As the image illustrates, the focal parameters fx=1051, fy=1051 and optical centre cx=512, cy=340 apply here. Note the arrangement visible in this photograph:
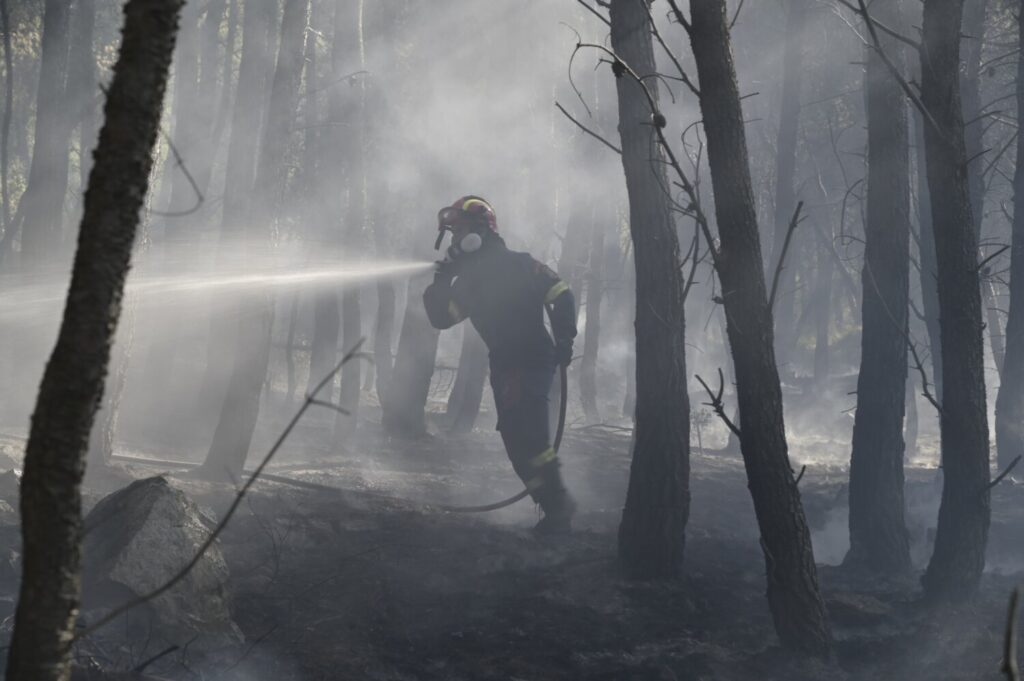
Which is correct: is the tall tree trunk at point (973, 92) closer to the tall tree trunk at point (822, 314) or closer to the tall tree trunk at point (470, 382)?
the tall tree trunk at point (470, 382)

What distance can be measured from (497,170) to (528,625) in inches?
501

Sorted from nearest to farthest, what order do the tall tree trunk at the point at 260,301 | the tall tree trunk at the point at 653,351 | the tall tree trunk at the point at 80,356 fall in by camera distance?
the tall tree trunk at the point at 80,356
the tall tree trunk at the point at 653,351
the tall tree trunk at the point at 260,301

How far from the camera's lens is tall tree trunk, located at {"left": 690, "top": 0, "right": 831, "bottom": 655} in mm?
5262

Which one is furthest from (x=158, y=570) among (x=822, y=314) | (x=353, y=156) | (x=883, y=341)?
(x=822, y=314)

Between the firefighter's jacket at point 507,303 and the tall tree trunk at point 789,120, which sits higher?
the tall tree trunk at point 789,120

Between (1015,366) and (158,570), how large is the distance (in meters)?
11.0

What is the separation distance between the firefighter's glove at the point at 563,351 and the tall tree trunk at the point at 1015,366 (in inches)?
291

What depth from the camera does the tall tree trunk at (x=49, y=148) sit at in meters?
11.7

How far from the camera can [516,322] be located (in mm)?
8156

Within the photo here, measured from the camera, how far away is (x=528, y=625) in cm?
603

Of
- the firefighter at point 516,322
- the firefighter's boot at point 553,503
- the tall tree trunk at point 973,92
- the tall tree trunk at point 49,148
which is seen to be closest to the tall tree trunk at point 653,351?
the firefighter's boot at point 553,503

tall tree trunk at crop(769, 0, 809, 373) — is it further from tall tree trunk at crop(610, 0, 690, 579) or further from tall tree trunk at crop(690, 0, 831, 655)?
tall tree trunk at crop(690, 0, 831, 655)

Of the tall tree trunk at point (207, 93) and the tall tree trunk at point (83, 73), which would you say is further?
the tall tree trunk at point (207, 93)

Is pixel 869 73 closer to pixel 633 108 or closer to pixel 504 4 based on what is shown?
pixel 633 108
